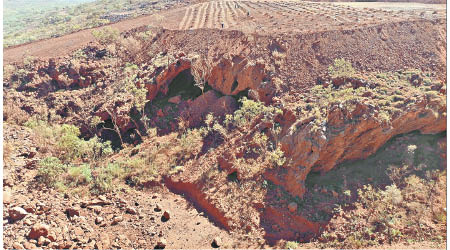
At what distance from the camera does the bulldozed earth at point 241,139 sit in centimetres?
1357

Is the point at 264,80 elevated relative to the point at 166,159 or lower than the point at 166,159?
elevated

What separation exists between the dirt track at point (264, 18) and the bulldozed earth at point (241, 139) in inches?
17.4

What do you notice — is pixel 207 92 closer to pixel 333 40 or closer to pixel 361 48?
pixel 333 40

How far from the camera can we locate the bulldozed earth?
13.6m

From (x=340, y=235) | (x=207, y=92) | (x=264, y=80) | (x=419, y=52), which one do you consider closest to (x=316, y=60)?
(x=264, y=80)

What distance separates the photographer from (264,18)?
29422mm

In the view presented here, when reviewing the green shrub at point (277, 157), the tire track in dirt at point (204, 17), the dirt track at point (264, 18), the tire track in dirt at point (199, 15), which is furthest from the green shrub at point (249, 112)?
the tire track in dirt at point (199, 15)

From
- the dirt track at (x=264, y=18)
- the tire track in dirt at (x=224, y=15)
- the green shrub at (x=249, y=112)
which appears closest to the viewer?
the green shrub at (x=249, y=112)

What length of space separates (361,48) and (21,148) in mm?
25238

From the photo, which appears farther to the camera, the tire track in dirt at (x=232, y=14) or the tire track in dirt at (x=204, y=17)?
the tire track in dirt at (x=204, y=17)

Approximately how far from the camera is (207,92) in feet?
76.2

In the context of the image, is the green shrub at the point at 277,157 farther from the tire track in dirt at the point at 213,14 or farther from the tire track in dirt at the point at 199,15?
the tire track in dirt at the point at 199,15

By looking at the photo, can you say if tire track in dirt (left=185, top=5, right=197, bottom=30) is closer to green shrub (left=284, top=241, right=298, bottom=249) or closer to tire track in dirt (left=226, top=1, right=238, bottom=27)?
tire track in dirt (left=226, top=1, right=238, bottom=27)

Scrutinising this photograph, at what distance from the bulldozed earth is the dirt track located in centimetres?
44
